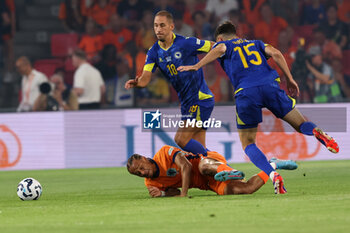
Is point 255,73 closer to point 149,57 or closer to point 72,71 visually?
point 149,57

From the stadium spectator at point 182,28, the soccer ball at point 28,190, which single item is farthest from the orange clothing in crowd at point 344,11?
the soccer ball at point 28,190

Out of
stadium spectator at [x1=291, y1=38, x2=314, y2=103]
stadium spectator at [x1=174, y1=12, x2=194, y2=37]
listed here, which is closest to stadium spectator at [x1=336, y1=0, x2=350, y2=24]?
stadium spectator at [x1=291, y1=38, x2=314, y2=103]

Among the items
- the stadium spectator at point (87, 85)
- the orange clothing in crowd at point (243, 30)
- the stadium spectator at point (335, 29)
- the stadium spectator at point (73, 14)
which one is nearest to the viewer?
the stadium spectator at point (335, 29)

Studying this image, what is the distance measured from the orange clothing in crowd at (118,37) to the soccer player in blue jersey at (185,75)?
303 inches

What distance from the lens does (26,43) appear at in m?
17.7

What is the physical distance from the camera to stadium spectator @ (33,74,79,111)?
52.2 ft

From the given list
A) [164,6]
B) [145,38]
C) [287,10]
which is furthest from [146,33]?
[287,10]

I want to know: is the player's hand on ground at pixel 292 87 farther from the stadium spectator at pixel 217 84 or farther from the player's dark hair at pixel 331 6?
the player's dark hair at pixel 331 6

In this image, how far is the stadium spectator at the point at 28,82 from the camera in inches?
635

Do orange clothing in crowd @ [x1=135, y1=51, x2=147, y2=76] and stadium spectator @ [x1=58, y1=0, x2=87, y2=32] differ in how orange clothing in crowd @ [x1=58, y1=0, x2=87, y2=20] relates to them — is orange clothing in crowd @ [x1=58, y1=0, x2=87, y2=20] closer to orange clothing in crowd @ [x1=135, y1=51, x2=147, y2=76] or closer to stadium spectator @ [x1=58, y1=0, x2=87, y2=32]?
stadium spectator @ [x1=58, y1=0, x2=87, y2=32]

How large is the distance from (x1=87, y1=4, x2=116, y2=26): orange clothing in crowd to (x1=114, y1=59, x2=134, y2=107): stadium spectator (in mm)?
1663

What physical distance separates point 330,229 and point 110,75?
1164 cm

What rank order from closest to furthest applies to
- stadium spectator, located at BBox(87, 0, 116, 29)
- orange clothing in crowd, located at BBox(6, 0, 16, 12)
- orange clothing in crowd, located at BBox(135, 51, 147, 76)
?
orange clothing in crowd, located at BBox(135, 51, 147, 76) < stadium spectator, located at BBox(87, 0, 116, 29) < orange clothing in crowd, located at BBox(6, 0, 16, 12)

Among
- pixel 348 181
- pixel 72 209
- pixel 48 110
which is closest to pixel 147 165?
pixel 72 209
